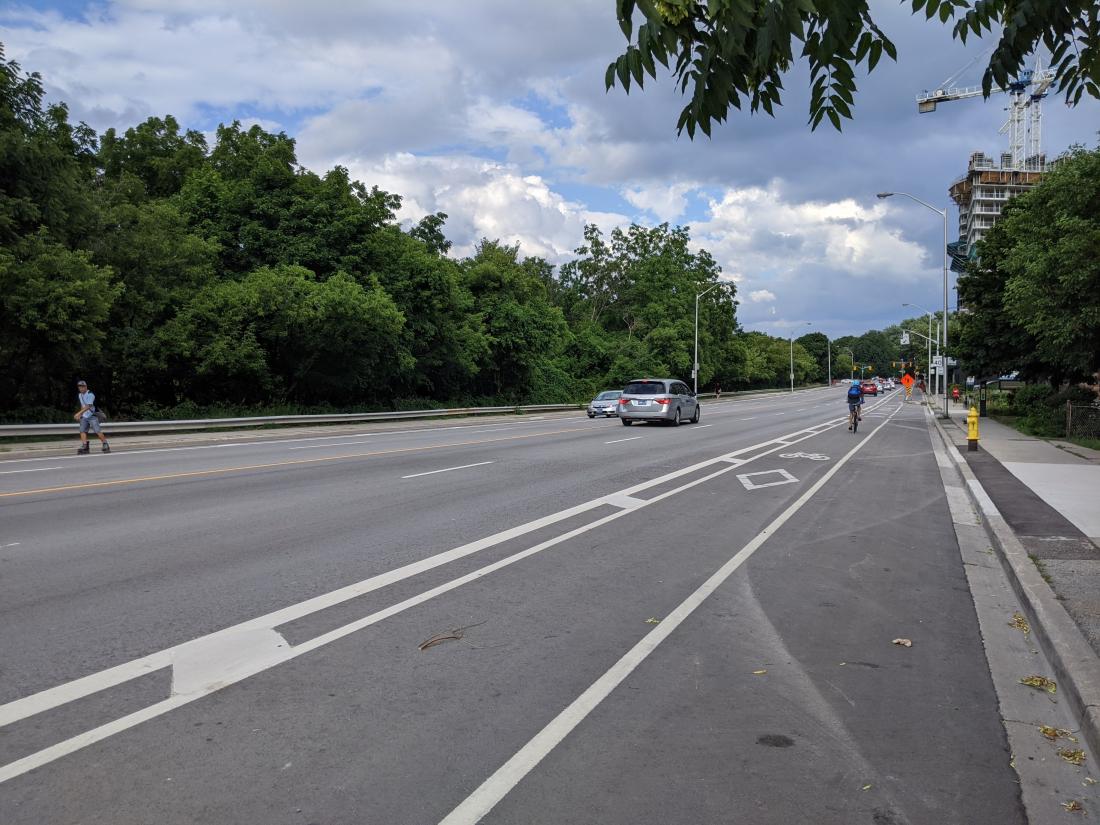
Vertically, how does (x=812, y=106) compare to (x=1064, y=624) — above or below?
above

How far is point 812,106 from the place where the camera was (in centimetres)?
387

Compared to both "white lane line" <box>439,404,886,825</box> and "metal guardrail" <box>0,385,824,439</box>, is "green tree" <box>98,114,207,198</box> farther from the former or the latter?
"white lane line" <box>439,404,886,825</box>

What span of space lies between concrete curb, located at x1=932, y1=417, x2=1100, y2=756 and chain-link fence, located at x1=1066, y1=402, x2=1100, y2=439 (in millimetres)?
16167

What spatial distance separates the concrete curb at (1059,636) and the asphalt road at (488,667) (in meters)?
0.39

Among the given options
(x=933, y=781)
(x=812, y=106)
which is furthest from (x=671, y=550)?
(x=812, y=106)

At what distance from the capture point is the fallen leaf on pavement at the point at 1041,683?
15.3ft

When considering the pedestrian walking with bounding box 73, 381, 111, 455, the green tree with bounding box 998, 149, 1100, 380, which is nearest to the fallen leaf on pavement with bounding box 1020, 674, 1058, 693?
the green tree with bounding box 998, 149, 1100, 380

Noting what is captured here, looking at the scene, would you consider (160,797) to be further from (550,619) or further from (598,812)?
(550,619)

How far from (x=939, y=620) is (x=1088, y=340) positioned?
17826 mm

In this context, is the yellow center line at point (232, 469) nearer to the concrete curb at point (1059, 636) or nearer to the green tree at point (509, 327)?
the concrete curb at point (1059, 636)

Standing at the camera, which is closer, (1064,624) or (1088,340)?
(1064,624)

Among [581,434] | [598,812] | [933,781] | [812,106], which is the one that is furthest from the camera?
[581,434]

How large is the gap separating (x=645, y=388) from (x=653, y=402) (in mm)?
881

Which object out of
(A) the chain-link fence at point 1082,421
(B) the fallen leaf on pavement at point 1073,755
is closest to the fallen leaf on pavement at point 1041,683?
(B) the fallen leaf on pavement at point 1073,755
